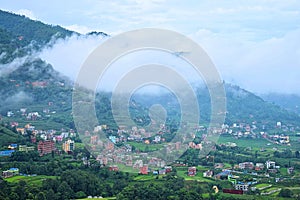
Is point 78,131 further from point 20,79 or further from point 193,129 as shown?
point 20,79

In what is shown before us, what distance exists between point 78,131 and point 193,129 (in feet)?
14.3

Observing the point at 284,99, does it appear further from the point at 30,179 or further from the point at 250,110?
the point at 30,179

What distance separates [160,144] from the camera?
16344mm

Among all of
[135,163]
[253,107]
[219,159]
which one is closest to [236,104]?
[253,107]

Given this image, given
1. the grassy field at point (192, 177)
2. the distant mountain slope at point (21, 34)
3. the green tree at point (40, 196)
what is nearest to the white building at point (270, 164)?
the grassy field at point (192, 177)

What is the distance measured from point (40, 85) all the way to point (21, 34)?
8251mm

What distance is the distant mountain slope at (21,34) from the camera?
26.0m

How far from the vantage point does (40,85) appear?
24.3m

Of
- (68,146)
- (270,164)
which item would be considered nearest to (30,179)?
(68,146)

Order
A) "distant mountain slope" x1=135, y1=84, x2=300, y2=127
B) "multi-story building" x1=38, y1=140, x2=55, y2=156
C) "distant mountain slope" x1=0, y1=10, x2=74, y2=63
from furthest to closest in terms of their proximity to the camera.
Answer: "distant mountain slope" x1=135, y1=84, x2=300, y2=127 < "distant mountain slope" x1=0, y1=10, x2=74, y2=63 < "multi-story building" x1=38, y1=140, x2=55, y2=156

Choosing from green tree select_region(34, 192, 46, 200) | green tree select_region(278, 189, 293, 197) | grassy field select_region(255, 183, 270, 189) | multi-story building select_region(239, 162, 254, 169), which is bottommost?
green tree select_region(278, 189, 293, 197)

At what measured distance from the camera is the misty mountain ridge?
23.1m

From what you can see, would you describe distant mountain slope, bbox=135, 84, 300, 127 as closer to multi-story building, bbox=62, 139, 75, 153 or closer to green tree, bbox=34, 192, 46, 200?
multi-story building, bbox=62, 139, 75, 153

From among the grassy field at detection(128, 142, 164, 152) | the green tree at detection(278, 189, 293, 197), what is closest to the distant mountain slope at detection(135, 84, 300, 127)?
the grassy field at detection(128, 142, 164, 152)
